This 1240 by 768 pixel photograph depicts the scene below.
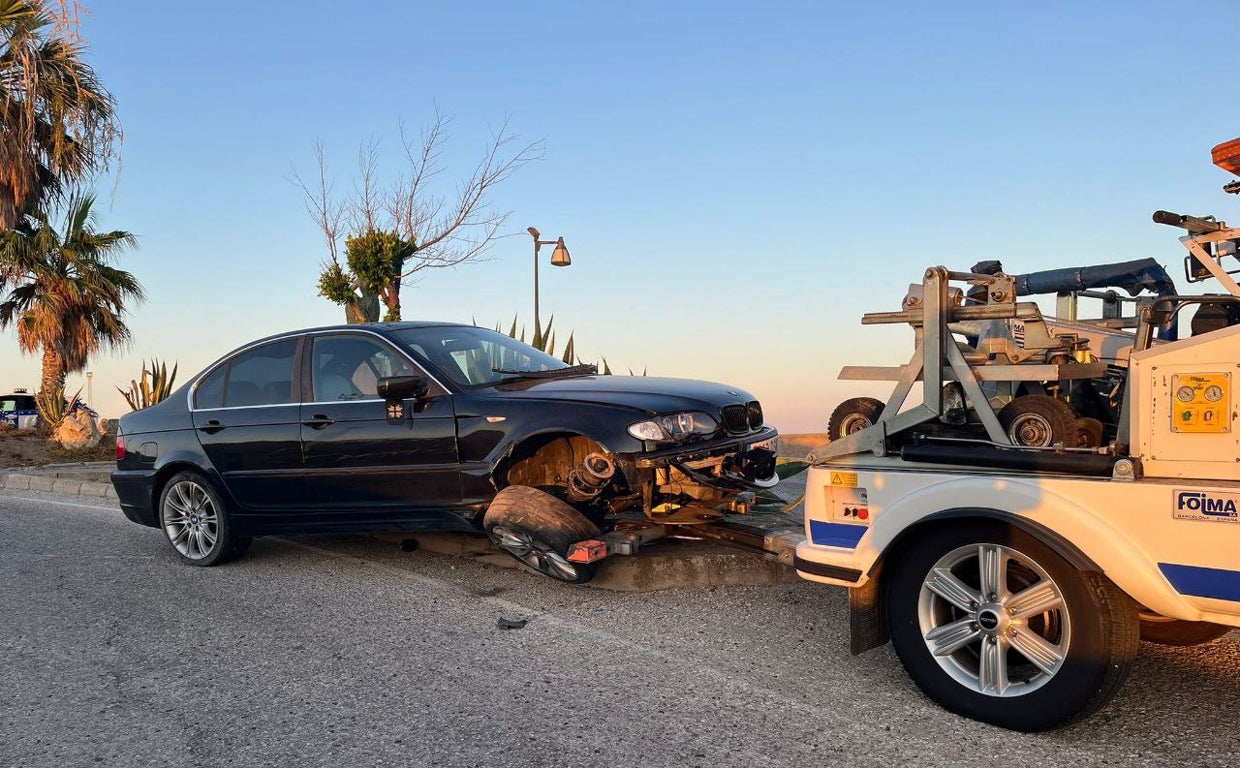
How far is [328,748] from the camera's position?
3459 mm

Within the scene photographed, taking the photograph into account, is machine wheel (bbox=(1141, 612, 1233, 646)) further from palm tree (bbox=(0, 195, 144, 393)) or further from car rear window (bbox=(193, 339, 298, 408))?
palm tree (bbox=(0, 195, 144, 393))

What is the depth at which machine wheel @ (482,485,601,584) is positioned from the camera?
5.26 meters

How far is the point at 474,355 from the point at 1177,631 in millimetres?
4467

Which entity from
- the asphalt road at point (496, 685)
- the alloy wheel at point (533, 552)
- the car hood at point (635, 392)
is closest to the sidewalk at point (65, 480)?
the asphalt road at point (496, 685)

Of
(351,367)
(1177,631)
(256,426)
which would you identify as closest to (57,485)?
(256,426)

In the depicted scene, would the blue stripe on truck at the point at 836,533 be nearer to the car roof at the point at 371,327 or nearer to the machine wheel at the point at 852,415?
the machine wheel at the point at 852,415

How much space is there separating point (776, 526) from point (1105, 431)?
2.35m

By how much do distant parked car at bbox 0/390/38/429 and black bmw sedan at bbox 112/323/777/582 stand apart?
1696 cm

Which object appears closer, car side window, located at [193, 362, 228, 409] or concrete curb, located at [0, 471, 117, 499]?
car side window, located at [193, 362, 228, 409]

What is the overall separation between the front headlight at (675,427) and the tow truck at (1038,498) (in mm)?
1251

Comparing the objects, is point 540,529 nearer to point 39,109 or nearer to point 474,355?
point 474,355

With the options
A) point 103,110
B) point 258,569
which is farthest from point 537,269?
point 258,569

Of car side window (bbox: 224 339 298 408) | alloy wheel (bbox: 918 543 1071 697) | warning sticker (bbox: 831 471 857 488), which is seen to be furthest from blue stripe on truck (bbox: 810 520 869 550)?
car side window (bbox: 224 339 298 408)

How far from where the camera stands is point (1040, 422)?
374cm
